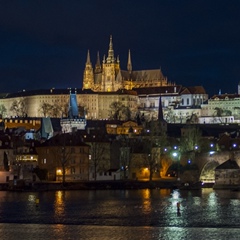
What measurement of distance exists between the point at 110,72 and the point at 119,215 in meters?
153

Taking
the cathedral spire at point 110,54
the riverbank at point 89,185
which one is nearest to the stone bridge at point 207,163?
the riverbank at point 89,185

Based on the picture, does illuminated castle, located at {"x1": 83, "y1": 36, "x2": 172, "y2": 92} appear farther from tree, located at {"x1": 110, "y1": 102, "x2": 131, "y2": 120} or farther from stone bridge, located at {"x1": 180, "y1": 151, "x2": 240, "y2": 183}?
stone bridge, located at {"x1": 180, "y1": 151, "x2": 240, "y2": 183}

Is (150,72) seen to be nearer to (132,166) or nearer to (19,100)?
(19,100)

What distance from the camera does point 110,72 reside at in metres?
186

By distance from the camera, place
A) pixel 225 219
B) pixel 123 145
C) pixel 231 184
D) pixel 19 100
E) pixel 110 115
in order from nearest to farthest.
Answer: pixel 225 219, pixel 231 184, pixel 123 145, pixel 110 115, pixel 19 100

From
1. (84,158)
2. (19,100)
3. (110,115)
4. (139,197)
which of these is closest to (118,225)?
(139,197)

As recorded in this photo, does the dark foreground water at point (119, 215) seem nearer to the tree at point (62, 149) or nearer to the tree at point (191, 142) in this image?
the tree at point (62, 149)

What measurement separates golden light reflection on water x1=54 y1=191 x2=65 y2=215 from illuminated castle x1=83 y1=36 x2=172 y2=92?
137m

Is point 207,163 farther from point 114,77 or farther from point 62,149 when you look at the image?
point 114,77

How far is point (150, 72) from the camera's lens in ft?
624

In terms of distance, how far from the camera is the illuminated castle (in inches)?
7288

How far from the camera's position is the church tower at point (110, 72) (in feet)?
606

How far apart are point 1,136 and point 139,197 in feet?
66.3

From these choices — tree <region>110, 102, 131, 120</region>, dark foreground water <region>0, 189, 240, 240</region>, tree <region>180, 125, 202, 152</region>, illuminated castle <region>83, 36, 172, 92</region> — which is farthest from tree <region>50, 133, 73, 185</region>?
illuminated castle <region>83, 36, 172, 92</region>
